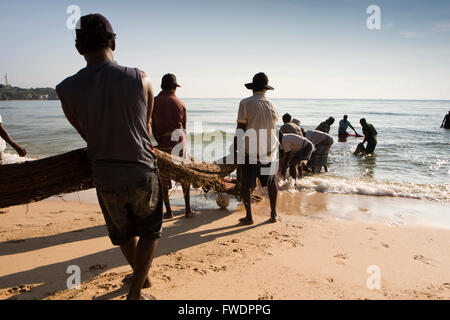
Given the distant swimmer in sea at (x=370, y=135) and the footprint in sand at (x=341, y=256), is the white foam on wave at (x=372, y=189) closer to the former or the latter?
the footprint in sand at (x=341, y=256)

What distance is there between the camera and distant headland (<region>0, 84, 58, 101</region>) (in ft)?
264

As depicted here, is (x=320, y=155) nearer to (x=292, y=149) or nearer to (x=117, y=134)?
(x=292, y=149)

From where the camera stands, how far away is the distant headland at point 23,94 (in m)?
80.6

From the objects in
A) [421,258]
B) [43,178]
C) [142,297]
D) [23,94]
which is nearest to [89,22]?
[43,178]

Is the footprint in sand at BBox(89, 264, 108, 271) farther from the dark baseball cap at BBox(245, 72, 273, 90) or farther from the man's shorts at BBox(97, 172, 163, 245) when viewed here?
the dark baseball cap at BBox(245, 72, 273, 90)

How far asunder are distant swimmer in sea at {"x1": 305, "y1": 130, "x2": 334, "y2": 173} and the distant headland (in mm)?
91212

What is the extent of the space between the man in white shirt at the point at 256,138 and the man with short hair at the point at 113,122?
214 centimetres

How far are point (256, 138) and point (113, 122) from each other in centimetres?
251

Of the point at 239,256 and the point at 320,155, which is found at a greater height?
the point at 320,155

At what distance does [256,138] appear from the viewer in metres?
4.06

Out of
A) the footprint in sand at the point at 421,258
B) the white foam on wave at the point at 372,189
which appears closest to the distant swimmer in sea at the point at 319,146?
the white foam on wave at the point at 372,189

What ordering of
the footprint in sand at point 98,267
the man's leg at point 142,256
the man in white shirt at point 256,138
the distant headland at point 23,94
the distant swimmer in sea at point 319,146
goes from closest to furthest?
1. the man's leg at point 142,256
2. the footprint in sand at point 98,267
3. the man in white shirt at point 256,138
4. the distant swimmer in sea at point 319,146
5. the distant headland at point 23,94
